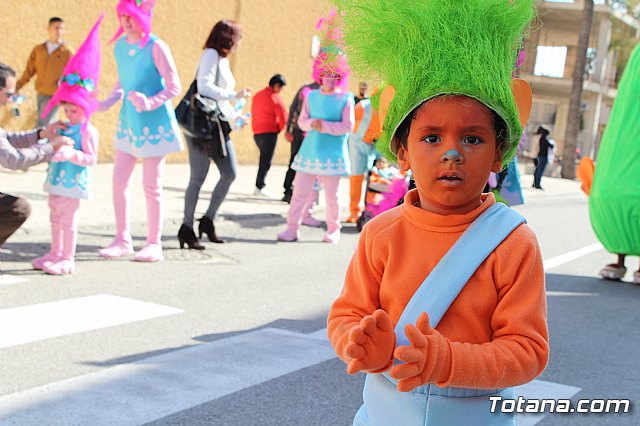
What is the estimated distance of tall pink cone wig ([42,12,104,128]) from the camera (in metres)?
6.35

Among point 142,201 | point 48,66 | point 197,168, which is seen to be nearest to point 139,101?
point 197,168

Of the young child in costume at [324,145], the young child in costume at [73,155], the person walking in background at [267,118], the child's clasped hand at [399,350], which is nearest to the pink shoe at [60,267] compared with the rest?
the young child in costume at [73,155]

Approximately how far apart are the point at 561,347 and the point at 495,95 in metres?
3.87

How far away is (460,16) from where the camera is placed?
213cm

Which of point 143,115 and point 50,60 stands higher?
point 50,60

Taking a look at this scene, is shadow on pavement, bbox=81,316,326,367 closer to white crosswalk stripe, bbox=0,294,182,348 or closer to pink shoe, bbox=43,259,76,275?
white crosswalk stripe, bbox=0,294,182,348

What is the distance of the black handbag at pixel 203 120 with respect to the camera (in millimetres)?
7918

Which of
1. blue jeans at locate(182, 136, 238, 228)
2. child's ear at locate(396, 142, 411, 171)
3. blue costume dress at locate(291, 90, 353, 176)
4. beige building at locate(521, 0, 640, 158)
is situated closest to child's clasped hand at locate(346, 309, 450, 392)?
child's ear at locate(396, 142, 411, 171)

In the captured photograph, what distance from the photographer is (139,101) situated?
6965 millimetres

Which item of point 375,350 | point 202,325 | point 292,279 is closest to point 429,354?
point 375,350

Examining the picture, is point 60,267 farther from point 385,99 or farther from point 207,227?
point 385,99

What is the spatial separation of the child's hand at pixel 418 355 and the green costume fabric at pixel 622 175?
6105 millimetres

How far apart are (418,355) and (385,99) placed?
0.81m

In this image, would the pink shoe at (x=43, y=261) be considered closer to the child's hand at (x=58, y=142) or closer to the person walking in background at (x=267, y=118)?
the child's hand at (x=58, y=142)
